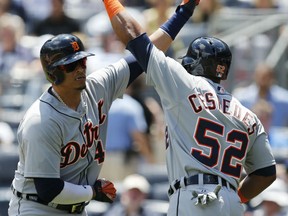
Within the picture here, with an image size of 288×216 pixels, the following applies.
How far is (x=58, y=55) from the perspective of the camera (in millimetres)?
6242

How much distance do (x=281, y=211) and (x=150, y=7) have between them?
502 centimetres

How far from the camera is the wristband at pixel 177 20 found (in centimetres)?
673

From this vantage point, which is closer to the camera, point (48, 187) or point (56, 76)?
point (48, 187)

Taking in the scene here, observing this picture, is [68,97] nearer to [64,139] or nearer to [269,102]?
[64,139]

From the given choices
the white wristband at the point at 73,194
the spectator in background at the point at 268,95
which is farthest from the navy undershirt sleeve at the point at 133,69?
the spectator in background at the point at 268,95

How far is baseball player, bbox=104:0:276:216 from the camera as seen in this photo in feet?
20.0

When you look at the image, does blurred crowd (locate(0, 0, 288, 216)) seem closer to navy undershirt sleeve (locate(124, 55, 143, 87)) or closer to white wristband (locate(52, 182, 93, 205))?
navy undershirt sleeve (locate(124, 55, 143, 87))

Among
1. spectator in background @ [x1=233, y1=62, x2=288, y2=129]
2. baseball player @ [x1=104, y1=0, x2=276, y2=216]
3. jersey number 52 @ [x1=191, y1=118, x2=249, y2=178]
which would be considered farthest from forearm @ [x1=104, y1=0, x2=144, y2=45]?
spectator in background @ [x1=233, y1=62, x2=288, y2=129]

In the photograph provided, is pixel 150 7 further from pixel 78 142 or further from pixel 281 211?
pixel 78 142

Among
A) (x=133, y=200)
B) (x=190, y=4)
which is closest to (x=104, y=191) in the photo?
(x=190, y=4)

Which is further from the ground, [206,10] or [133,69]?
[206,10]

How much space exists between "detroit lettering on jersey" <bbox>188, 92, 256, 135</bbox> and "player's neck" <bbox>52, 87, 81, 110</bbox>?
77cm

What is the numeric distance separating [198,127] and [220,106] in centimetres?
21

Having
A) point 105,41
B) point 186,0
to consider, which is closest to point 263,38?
point 105,41
